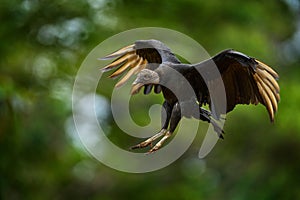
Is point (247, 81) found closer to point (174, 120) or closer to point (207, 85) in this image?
point (207, 85)

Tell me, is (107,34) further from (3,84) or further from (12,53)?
(3,84)

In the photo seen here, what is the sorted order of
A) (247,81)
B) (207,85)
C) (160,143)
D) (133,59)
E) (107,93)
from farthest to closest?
(107,93) < (133,59) < (247,81) < (207,85) < (160,143)

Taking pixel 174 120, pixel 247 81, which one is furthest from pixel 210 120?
pixel 247 81

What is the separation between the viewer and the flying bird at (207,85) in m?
2.00

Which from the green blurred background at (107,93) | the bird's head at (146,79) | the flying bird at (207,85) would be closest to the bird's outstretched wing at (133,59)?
the flying bird at (207,85)

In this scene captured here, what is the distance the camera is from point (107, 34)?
957 cm

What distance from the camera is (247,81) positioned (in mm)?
2164

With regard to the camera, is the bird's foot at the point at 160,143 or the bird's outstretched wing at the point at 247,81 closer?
Result: the bird's foot at the point at 160,143

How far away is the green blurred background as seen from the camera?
367 inches

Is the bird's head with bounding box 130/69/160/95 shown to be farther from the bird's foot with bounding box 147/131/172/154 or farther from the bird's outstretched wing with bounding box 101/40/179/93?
the bird's outstretched wing with bounding box 101/40/179/93

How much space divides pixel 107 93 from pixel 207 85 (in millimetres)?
7202

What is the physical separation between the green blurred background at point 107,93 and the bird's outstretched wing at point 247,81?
6590mm

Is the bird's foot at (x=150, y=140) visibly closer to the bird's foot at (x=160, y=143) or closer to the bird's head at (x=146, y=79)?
the bird's foot at (x=160, y=143)

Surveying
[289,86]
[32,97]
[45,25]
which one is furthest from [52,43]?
[289,86]
